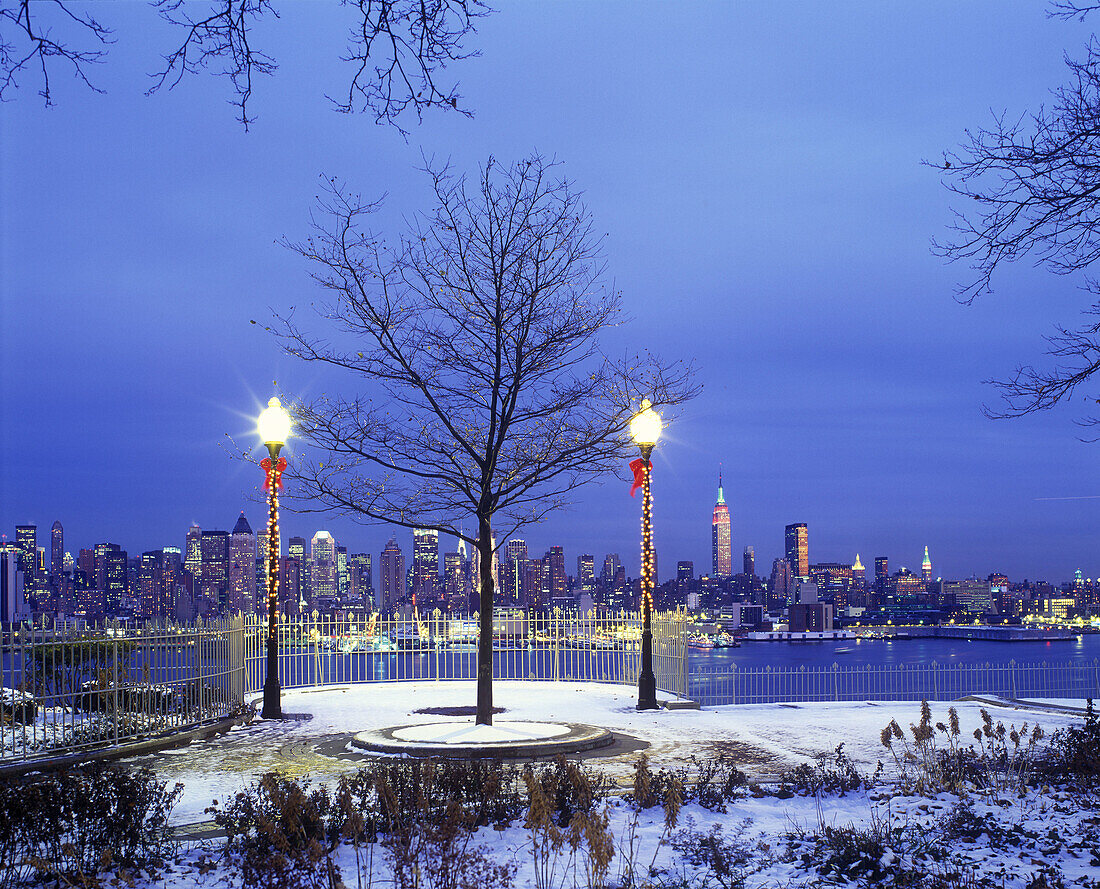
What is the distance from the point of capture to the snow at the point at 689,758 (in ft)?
24.0

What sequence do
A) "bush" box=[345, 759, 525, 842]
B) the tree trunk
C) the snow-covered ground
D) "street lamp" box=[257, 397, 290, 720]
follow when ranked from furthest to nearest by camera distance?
"street lamp" box=[257, 397, 290, 720]
the tree trunk
the snow-covered ground
"bush" box=[345, 759, 525, 842]

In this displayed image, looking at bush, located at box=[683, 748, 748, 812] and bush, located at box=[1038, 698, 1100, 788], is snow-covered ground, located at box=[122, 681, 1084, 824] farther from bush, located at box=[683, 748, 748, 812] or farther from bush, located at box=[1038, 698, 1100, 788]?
bush, located at box=[1038, 698, 1100, 788]

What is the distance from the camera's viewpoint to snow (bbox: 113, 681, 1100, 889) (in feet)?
24.0

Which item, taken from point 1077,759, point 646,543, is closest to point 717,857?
point 1077,759

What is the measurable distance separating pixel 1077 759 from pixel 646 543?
10350 mm

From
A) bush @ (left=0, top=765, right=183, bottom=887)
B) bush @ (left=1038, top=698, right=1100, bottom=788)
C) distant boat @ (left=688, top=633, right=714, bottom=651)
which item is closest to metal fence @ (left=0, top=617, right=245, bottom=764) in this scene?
bush @ (left=0, top=765, right=183, bottom=887)

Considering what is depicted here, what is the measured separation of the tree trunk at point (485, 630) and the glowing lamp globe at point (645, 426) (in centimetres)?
324

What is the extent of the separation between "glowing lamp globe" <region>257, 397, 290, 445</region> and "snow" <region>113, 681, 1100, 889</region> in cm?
511

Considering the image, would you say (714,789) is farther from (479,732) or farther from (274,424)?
(274,424)

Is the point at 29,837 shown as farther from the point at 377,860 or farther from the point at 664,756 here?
the point at 664,756

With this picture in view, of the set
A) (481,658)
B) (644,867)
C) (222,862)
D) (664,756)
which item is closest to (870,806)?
(644,867)

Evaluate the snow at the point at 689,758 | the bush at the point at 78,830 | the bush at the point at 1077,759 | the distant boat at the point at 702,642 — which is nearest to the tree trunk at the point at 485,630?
the snow at the point at 689,758

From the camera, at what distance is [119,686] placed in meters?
14.1

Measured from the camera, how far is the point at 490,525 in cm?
1742
